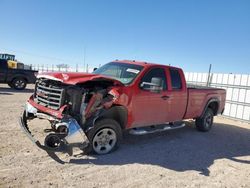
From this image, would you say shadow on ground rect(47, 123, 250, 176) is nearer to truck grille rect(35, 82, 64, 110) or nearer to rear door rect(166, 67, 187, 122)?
rear door rect(166, 67, 187, 122)

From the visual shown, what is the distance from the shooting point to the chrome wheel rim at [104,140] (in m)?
5.38

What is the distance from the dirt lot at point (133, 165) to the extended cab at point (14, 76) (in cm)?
1018

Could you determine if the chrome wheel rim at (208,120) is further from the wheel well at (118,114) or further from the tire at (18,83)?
the tire at (18,83)

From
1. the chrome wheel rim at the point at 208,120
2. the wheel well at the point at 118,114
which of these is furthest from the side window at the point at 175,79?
the chrome wheel rim at the point at 208,120

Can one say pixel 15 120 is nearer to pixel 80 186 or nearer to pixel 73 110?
pixel 73 110

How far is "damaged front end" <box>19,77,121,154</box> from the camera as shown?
4.80 meters

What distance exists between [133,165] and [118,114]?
1.22 metres

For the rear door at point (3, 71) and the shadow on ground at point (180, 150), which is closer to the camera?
the shadow on ground at point (180, 150)

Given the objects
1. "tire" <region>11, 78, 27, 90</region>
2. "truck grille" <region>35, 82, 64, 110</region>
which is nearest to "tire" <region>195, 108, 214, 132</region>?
"truck grille" <region>35, 82, 64, 110</region>

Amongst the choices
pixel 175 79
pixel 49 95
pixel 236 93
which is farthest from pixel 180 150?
pixel 236 93

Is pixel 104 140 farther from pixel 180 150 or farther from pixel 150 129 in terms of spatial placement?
pixel 180 150

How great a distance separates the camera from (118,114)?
5773 millimetres

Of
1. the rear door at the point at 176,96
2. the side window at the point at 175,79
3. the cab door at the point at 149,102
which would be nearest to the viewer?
the cab door at the point at 149,102

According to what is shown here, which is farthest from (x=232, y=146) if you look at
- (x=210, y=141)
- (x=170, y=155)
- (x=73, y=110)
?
(x=73, y=110)
